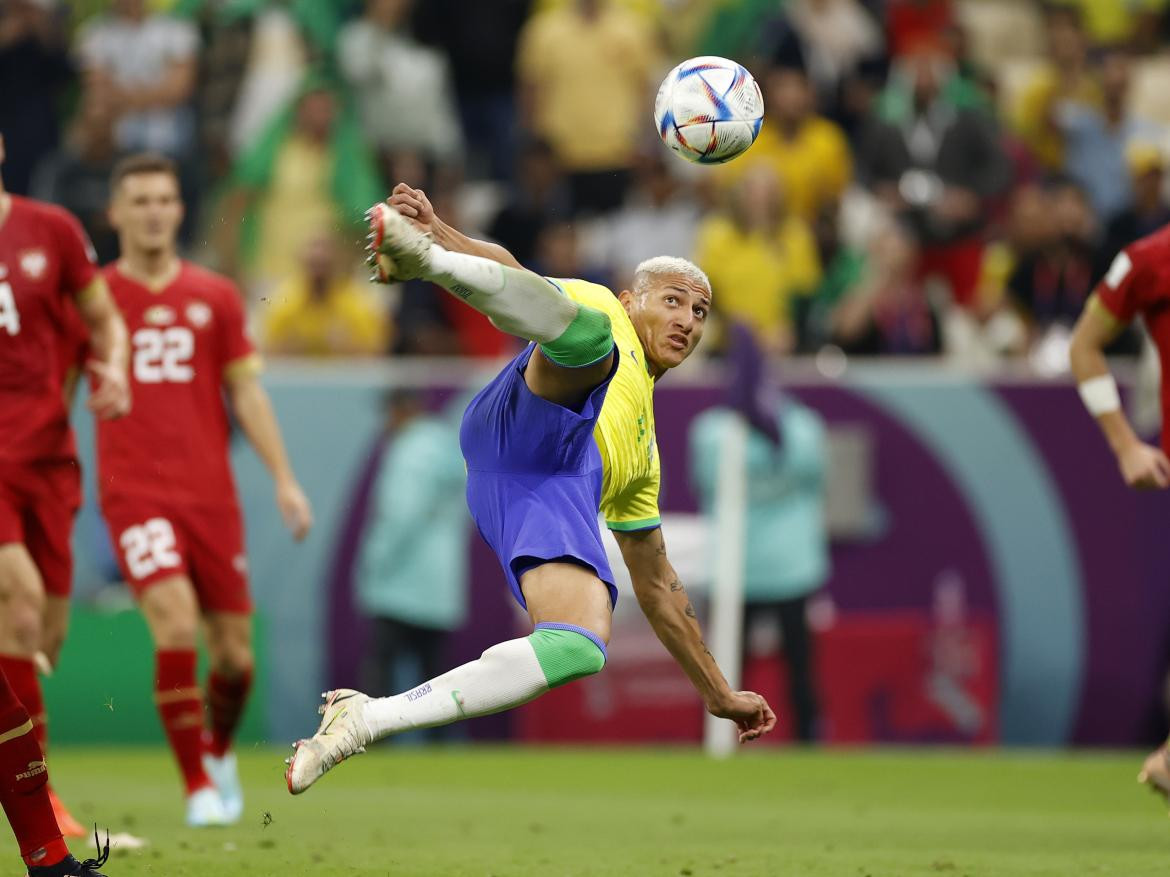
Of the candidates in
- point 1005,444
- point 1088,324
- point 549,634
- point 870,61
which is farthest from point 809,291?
point 549,634

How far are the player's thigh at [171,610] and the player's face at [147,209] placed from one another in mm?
1772

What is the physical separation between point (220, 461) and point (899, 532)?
22.9 feet

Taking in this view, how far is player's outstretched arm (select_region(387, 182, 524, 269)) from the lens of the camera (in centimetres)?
681

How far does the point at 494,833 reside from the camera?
34.2 feet

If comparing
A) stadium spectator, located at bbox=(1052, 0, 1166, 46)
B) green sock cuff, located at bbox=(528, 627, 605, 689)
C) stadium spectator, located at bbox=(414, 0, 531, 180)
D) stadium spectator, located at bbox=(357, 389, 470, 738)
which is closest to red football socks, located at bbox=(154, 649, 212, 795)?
green sock cuff, located at bbox=(528, 627, 605, 689)

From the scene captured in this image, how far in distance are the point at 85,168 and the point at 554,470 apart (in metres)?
11.1

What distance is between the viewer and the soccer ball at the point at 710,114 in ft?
26.9

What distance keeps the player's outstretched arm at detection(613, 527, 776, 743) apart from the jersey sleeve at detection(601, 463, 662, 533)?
0.03 metres

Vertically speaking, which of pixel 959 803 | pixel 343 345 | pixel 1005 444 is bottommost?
pixel 959 803

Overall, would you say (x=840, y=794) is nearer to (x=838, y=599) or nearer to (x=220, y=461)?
(x=838, y=599)

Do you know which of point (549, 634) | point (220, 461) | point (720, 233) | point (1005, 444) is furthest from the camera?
point (720, 233)

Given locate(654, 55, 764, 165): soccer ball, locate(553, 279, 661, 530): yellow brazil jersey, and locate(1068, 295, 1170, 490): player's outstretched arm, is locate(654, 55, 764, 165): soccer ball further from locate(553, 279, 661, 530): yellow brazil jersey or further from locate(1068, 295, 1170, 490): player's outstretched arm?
locate(1068, 295, 1170, 490): player's outstretched arm

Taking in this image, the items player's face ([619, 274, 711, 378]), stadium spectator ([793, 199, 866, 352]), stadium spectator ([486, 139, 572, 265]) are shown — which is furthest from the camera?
stadium spectator ([486, 139, 572, 265])

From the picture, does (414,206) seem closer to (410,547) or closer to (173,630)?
Answer: (173,630)
